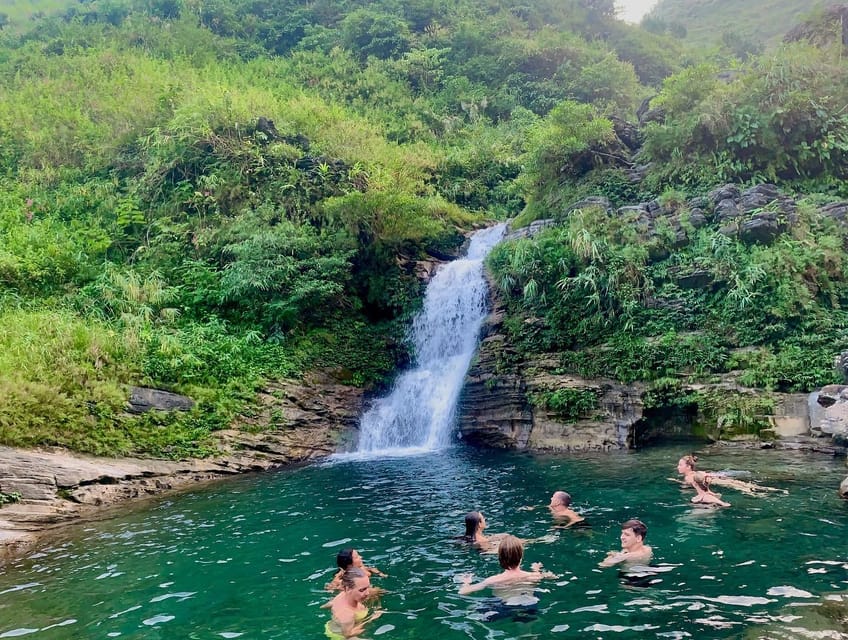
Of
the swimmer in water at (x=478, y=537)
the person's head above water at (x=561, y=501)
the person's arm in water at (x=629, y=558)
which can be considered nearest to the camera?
the person's arm in water at (x=629, y=558)

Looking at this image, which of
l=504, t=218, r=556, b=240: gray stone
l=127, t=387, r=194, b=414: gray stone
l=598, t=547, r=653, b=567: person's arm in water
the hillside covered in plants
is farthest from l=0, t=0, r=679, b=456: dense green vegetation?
l=598, t=547, r=653, b=567: person's arm in water

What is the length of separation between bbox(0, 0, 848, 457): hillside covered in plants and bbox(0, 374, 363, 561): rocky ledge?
57 cm

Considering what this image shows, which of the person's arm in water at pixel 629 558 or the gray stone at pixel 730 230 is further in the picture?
the gray stone at pixel 730 230

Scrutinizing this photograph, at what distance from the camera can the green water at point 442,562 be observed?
5.47 m

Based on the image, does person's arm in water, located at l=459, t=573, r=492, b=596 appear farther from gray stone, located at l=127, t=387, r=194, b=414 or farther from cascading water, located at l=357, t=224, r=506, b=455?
gray stone, located at l=127, t=387, r=194, b=414

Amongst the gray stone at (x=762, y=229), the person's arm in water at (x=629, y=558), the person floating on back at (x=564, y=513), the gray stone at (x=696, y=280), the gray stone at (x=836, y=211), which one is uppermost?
the gray stone at (x=836, y=211)

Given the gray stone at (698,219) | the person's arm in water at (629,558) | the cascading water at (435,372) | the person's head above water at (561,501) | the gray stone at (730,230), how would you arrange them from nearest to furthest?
the person's arm in water at (629,558), the person's head above water at (561,501), the gray stone at (730,230), the cascading water at (435,372), the gray stone at (698,219)

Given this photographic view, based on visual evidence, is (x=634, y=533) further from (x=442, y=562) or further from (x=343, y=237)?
(x=343, y=237)

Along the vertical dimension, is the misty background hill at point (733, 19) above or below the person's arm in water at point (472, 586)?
above

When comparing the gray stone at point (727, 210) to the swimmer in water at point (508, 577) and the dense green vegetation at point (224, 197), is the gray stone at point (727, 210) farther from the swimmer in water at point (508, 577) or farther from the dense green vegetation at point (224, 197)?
the swimmer in water at point (508, 577)

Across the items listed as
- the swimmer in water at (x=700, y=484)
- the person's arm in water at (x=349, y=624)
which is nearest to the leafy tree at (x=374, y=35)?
the swimmer in water at (x=700, y=484)

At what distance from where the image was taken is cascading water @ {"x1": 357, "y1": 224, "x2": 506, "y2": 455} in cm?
1758

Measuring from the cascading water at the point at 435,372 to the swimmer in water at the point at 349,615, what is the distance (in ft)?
34.4

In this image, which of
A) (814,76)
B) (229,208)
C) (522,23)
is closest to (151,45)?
(229,208)
